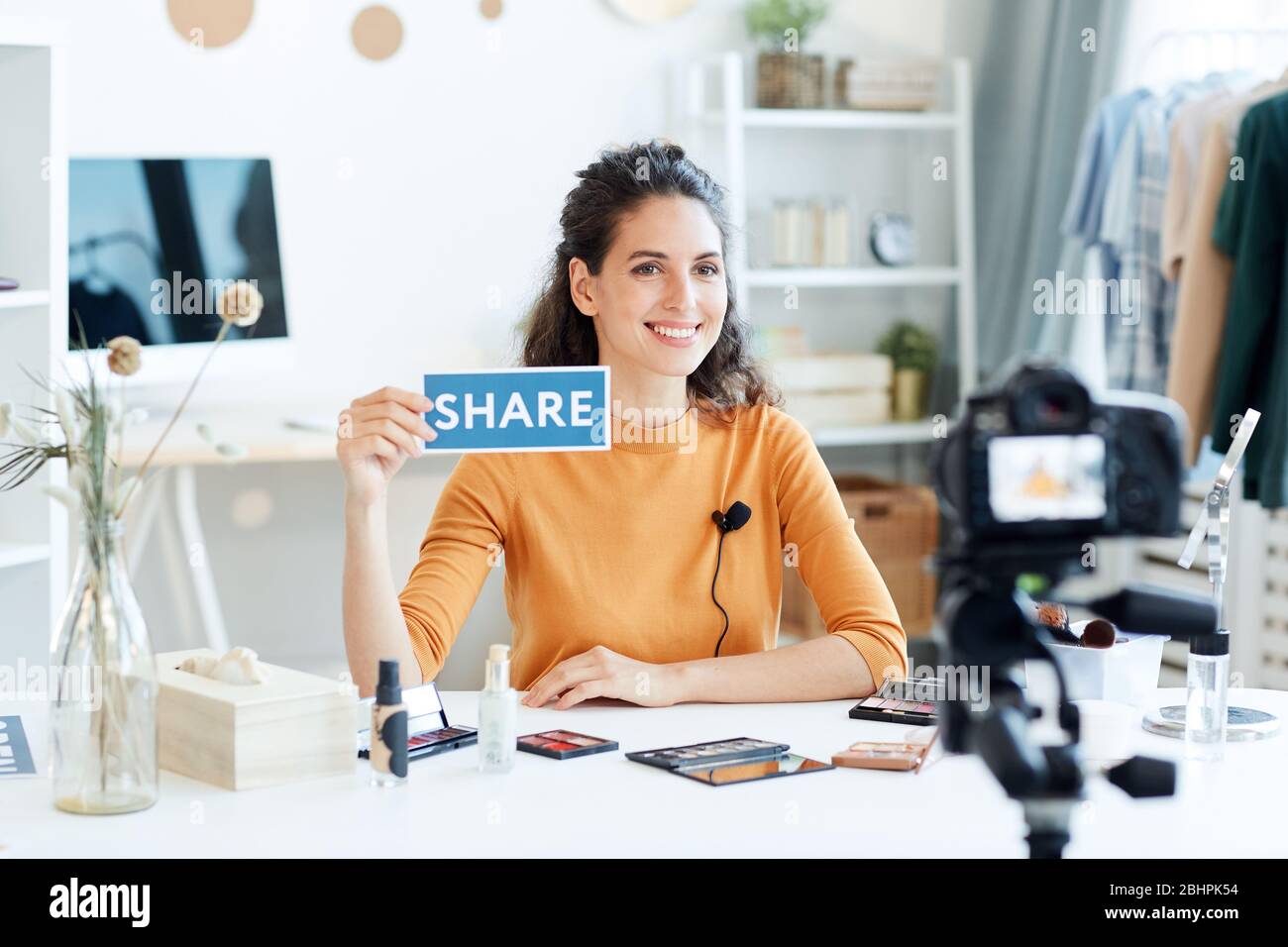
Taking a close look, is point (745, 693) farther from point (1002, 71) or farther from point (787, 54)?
point (1002, 71)

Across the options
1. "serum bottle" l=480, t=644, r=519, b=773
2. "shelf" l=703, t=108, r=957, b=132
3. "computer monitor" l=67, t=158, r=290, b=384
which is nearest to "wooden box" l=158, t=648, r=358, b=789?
"serum bottle" l=480, t=644, r=519, b=773

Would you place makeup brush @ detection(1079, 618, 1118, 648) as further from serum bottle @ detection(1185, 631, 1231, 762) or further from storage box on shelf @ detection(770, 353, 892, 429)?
storage box on shelf @ detection(770, 353, 892, 429)

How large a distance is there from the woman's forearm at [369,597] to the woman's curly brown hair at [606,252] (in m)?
0.54

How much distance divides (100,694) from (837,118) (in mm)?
3193

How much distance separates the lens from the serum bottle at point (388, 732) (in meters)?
1.48

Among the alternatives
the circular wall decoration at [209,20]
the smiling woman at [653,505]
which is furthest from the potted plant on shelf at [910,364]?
the smiling woman at [653,505]

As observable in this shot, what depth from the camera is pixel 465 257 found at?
4.19m

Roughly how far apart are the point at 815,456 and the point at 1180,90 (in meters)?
1.96

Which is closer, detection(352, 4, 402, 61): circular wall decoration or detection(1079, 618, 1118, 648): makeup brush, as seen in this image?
detection(1079, 618, 1118, 648): makeup brush

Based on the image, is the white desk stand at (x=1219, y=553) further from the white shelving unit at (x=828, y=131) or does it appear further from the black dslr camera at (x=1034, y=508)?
the white shelving unit at (x=828, y=131)

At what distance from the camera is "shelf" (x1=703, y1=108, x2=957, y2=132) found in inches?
162

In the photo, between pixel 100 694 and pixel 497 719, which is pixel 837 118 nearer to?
pixel 497 719

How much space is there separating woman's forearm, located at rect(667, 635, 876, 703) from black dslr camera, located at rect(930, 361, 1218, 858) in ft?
2.66
